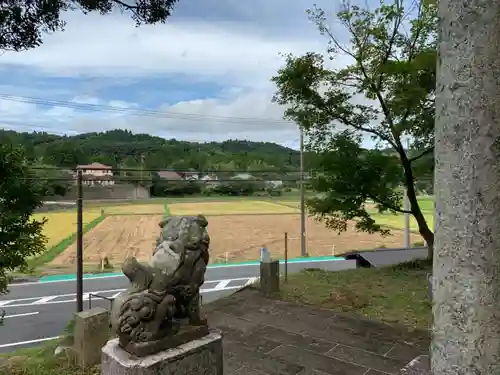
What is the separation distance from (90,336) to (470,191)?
148 inches

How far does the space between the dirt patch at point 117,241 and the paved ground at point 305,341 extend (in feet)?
32.4

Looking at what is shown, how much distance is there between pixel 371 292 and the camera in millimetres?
6832

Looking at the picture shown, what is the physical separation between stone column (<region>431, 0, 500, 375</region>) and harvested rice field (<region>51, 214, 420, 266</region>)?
15095 millimetres

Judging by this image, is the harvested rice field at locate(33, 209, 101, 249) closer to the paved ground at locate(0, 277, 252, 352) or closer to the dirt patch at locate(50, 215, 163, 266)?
the dirt patch at locate(50, 215, 163, 266)

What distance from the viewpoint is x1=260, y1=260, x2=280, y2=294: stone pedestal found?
21.5 ft

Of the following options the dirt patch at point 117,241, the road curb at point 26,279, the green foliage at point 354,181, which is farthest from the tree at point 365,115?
the road curb at point 26,279

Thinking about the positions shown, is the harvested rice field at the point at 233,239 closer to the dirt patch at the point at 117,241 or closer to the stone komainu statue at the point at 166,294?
the dirt patch at the point at 117,241

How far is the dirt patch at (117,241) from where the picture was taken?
19797 mm

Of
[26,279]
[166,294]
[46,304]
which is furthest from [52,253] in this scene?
[166,294]

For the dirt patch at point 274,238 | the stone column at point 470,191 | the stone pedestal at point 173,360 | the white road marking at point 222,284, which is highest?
the stone column at point 470,191

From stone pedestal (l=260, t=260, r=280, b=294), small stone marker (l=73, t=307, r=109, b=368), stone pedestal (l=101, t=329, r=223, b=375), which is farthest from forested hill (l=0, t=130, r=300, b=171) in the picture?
stone pedestal (l=101, t=329, r=223, b=375)

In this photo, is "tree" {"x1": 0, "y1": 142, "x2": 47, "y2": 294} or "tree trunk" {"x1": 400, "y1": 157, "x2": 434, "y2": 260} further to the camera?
"tree trunk" {"x1": 400, "y1": 157, "x2": 434, "y2": 260}

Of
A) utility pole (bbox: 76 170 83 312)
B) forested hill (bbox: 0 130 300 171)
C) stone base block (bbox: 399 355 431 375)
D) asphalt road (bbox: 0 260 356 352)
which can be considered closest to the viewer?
stone base block (bbox: 399 355 431 375)

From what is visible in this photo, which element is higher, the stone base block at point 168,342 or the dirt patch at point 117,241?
the stone base block at point 168,342
